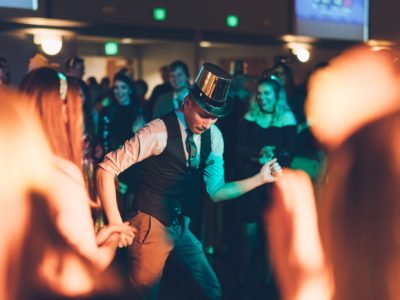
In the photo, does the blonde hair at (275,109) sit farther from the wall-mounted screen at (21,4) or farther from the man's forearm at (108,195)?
the wall-mounted screen at (21,4)

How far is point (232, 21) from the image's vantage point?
979 cm

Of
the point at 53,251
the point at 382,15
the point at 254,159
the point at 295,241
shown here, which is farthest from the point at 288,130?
the point at 382,15

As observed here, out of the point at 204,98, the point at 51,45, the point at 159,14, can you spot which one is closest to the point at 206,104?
the point at 204,98

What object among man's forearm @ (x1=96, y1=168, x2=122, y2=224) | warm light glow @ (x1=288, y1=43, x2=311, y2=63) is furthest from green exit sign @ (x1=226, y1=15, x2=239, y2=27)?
man's forearm @ (x1=96, y1=168, x2=122, y2=224)

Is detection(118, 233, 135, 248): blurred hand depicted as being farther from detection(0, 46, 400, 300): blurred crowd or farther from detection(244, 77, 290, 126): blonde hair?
detection(244, 77, 290, 126): blonde hair

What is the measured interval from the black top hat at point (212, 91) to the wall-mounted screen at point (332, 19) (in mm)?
7720

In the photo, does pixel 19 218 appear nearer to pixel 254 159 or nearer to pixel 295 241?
pixel 295 241

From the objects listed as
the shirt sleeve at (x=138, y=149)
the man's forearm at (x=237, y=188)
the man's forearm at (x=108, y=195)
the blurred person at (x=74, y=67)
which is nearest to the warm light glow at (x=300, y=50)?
the blurred person at (x=74, y=67)

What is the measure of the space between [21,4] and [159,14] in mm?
2308

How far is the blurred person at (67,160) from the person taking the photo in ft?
7.28

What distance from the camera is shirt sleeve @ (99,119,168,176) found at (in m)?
3.20

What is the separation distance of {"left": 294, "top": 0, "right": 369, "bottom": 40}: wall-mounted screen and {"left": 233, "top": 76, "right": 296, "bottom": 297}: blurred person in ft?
19.8

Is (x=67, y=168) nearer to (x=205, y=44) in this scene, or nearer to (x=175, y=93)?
(x=175, y=93)

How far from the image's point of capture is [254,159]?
492cm
